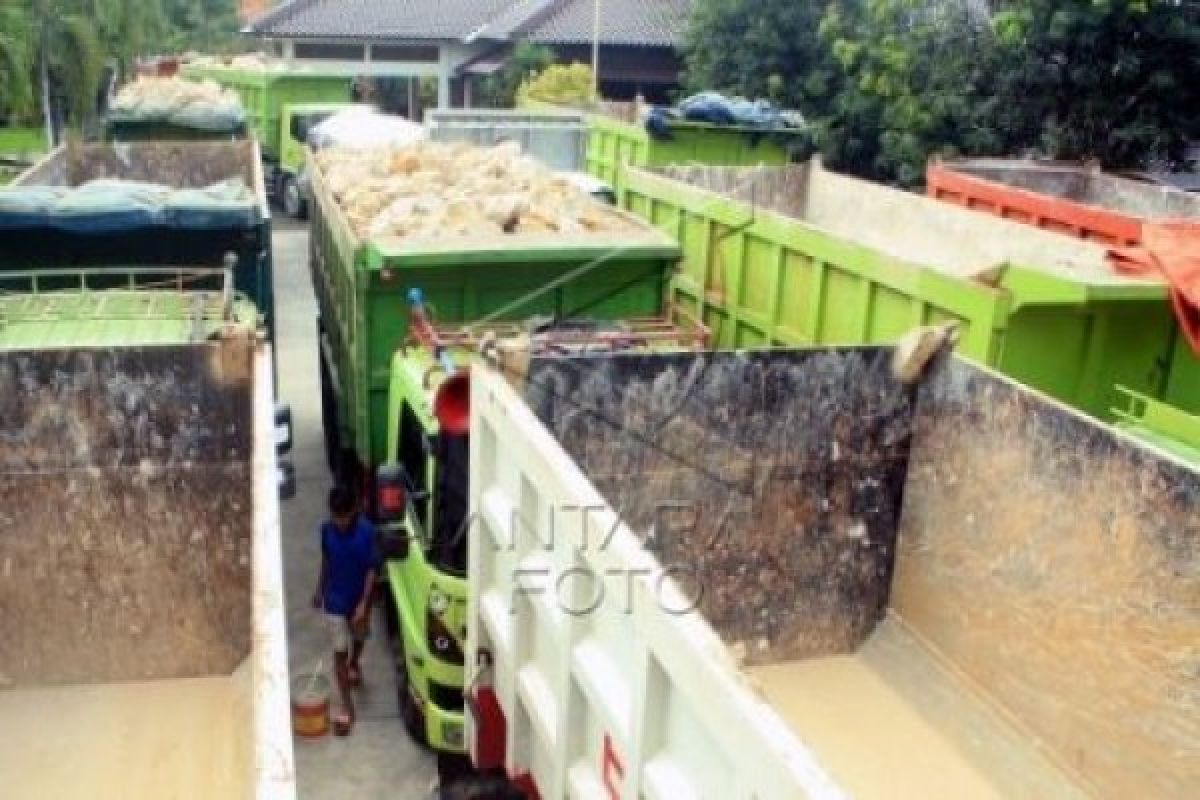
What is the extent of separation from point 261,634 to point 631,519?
5.63 feet

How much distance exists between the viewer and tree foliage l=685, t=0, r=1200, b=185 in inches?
433

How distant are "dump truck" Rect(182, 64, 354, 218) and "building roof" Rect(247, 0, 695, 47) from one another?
19.6 ft

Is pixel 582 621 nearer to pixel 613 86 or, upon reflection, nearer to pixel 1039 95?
pixel 1039 95

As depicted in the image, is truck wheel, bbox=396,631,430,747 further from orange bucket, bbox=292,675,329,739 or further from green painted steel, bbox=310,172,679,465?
green painted steel, bbox=310,172,679,465

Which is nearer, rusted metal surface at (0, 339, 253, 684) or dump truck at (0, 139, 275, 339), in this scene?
rusted metal surface at (0, 339, 253, 684)

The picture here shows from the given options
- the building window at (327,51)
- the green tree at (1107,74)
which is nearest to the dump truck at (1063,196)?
the green tree at (1107,74)

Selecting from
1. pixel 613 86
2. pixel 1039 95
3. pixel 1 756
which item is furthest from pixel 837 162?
pixel 1 756

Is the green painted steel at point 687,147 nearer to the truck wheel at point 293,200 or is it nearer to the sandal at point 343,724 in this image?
the truck wheel at point 293,200

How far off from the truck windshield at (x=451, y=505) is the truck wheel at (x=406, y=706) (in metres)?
0.69

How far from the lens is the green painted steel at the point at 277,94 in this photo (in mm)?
18469

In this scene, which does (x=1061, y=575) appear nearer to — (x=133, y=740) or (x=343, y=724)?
(x=343, y=724)

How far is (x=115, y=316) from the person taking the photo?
4805 mm

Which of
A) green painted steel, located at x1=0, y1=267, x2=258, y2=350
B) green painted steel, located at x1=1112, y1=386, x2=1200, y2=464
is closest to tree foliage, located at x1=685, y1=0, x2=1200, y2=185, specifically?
green painted steel, located at x1=1112, y1=386, x2=1200, y2=464

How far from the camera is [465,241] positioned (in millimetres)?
5285
